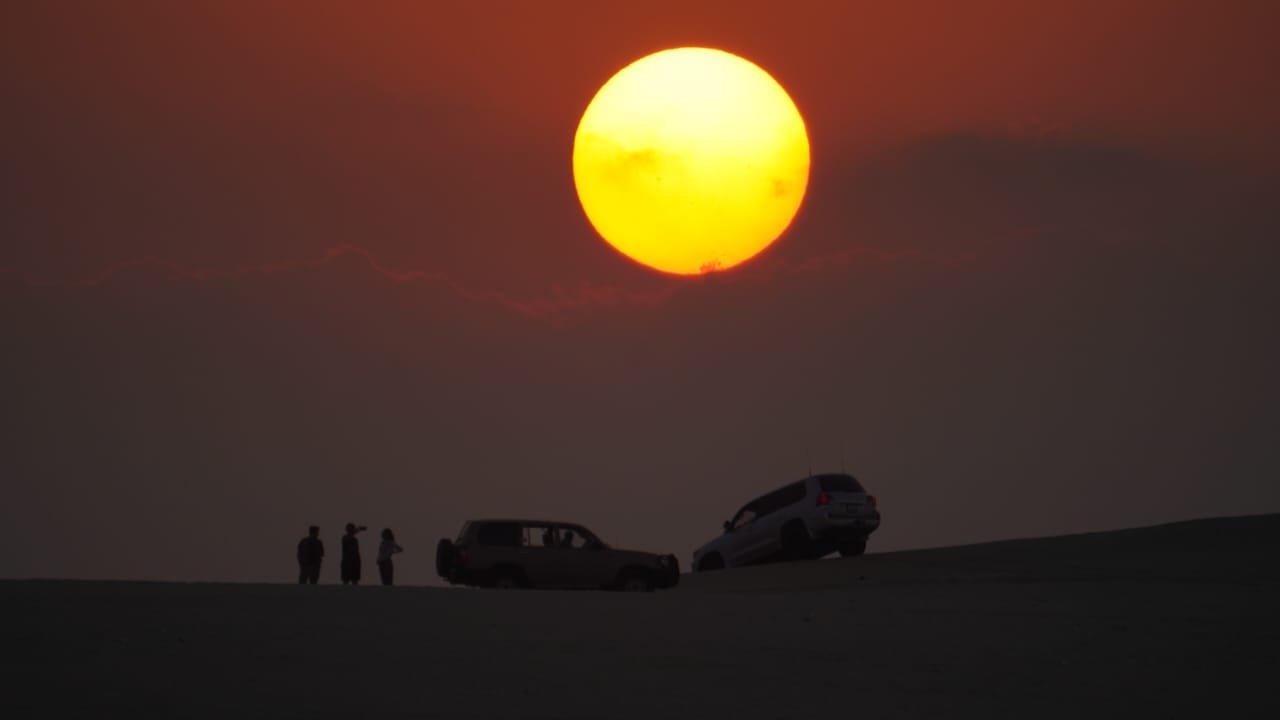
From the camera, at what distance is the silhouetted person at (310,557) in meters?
31.2

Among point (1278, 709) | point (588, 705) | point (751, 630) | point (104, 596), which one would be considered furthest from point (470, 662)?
point (1278, 709)

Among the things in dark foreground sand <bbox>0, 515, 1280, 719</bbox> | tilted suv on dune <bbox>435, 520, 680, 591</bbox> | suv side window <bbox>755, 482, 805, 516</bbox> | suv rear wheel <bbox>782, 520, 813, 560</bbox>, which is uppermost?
suv side window <bbox>755, 482, 805, 516</bbox>

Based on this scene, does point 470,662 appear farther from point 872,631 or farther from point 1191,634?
point 1191,634

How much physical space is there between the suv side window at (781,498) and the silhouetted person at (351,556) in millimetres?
9199

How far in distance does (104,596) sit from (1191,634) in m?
13.3

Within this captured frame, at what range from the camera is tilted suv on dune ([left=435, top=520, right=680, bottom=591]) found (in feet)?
94.0

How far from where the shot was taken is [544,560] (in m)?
29.0

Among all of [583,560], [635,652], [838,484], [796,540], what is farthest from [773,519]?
[635,652]

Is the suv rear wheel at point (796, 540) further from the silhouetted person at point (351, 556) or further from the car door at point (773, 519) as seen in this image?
the silhouetted person at point (351, 556)

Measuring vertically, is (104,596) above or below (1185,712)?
above

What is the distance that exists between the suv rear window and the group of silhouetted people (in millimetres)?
8845

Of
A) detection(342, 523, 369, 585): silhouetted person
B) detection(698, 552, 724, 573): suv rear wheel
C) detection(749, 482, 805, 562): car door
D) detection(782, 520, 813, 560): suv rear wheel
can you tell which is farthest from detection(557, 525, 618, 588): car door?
detection(698, 552, 724, 573): suv rear wheel

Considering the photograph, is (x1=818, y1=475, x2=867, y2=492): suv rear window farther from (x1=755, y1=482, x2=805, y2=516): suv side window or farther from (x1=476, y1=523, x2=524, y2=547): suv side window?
(x1=476, y1=523, x2=524, y2=547): suv side window

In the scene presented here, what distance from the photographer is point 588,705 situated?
14.9 m
